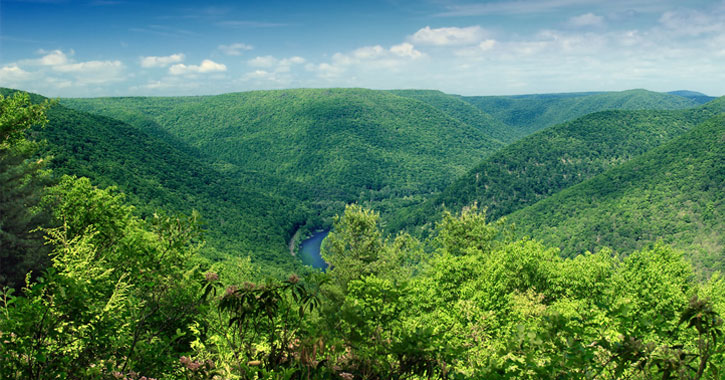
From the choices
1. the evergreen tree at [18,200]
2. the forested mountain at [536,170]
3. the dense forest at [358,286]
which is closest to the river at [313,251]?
the dense forest at [358,286]

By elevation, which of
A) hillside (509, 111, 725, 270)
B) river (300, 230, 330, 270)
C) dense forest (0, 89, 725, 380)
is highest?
dense forest (0, 89, 725, 380)

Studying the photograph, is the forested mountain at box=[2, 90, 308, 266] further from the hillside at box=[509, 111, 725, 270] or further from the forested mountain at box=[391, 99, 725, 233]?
the hillside at box=[509, 111, 725, 270]

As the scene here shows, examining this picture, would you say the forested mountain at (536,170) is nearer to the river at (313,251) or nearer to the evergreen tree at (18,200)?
the river at (313,251)

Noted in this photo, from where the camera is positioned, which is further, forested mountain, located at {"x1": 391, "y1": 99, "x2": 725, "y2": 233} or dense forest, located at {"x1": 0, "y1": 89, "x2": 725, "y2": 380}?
forested mountain, located at {"x1": 391, "y1": 99, "x2": 725, "y2": 233}

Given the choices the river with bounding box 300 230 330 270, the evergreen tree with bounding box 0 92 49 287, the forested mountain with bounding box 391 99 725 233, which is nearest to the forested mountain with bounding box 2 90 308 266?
the river with bounding box 300 230 330 270

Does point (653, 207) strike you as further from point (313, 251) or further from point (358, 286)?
point (313, 251)

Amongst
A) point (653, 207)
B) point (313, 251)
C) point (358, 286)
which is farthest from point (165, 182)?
point (653, 207)

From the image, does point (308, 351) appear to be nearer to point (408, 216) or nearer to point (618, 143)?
point (408, 216)
